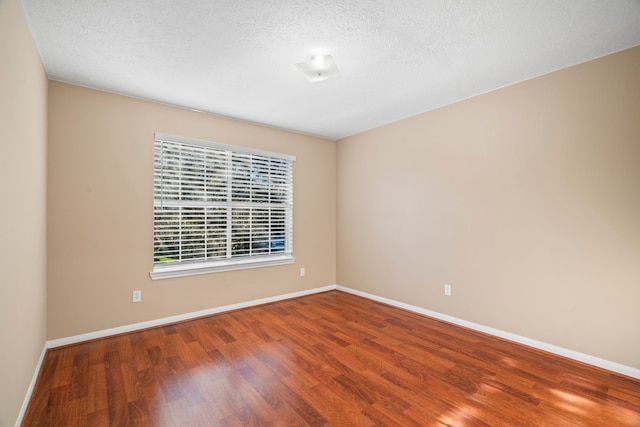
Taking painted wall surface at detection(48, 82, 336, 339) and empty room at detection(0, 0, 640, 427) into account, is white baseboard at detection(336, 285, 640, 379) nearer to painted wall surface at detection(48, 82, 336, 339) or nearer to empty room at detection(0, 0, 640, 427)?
empty room at detection(0, 0, 640, 427)

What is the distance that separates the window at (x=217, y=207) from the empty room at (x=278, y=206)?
0.09 feet

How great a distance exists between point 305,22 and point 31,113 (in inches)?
80.4

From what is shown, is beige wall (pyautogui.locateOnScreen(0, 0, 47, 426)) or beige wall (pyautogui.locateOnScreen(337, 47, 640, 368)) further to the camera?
beige wall (pyautogui.locateOnScreen(337, 47, 640, 368))

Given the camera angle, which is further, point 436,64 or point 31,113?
point 436,64

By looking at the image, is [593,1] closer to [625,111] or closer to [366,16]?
[625,111]

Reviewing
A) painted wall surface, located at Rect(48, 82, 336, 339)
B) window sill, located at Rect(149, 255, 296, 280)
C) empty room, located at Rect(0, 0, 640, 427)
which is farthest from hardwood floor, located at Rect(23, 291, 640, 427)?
window sill, located at Rect(149, 255, 296, 280)

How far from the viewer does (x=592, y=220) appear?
2.48m

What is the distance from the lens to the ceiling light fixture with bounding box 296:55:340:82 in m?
2.38

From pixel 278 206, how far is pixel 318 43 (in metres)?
2.53

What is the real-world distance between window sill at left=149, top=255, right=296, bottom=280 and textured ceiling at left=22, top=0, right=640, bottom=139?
192 cm

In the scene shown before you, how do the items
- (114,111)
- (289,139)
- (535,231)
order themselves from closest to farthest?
(535,231), (114,111), (289,139)

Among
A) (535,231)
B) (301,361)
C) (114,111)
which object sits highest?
(114,111)

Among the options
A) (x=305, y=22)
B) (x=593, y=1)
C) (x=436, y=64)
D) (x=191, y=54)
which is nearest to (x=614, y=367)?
(x=593, y=1)

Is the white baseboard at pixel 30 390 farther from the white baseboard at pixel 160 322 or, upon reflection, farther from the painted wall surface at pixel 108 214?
the painted wall surface at pixel 108 214
